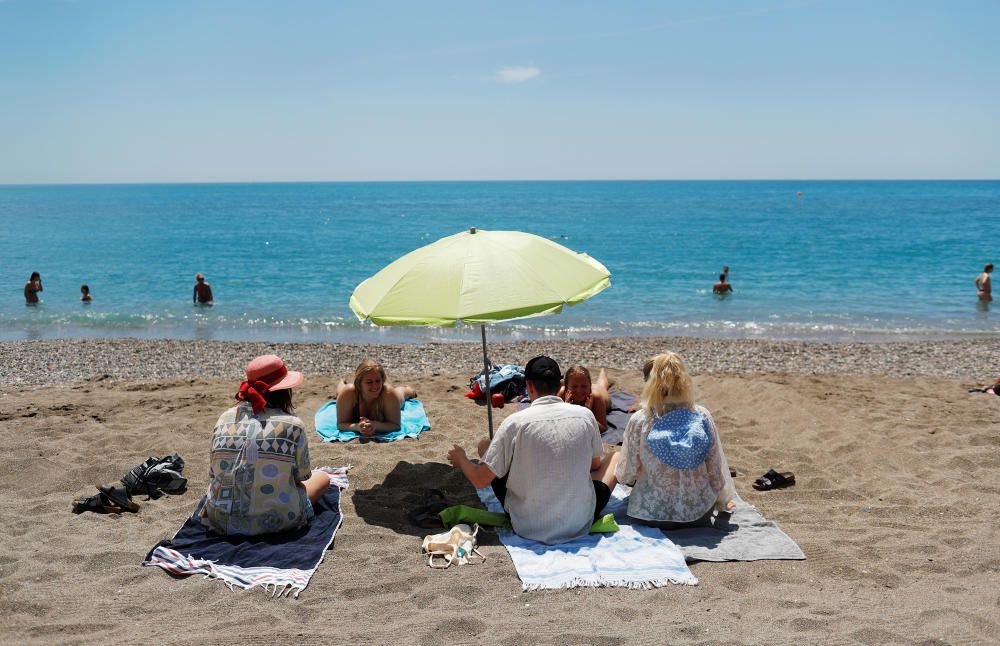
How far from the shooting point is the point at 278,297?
76.2ft

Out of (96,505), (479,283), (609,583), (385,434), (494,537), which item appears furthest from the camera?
(385,434)

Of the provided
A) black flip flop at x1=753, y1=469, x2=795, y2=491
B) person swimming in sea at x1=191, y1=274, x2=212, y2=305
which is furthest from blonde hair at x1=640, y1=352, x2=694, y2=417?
person swimming in sea at x1=191, y1=274, x2=212, y2=305

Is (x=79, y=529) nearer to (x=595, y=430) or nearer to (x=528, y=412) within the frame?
(x=528, y=412)

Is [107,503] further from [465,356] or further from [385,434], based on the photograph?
[465,356]

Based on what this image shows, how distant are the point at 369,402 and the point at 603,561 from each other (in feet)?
13.3

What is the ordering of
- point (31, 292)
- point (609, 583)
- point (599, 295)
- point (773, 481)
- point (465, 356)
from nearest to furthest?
1. point (609, 583)
2. point (773, 481)
3. point (465, 356)
4. point (31, 292)
5. point (599, 295)

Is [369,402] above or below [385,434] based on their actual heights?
above

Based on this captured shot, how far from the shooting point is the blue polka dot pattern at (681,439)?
17.3 feet

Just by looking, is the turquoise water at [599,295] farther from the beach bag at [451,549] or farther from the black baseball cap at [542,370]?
the beach bag at [451,549]

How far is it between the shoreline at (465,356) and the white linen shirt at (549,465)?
20.0ft

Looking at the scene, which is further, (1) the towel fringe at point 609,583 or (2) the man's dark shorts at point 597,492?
(2) the man's dark shorts at point 597,492

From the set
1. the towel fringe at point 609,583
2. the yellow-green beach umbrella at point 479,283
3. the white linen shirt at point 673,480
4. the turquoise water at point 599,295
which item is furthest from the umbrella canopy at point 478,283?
the towel fringe at point 609,583

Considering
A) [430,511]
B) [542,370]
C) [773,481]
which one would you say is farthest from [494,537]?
[773,481]

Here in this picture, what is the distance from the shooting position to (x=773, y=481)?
644cm
